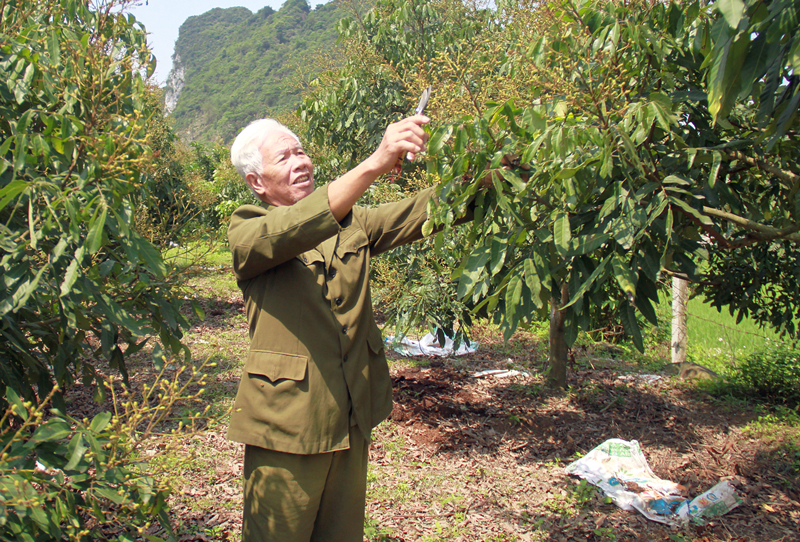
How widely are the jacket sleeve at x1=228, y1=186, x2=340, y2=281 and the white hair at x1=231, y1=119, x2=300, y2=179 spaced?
0.77ft

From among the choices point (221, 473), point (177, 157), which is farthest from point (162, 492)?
point (177, 157)

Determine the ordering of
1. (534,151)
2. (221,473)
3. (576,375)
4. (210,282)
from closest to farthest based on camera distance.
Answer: (534,151) → (221,473) → (576,375) → (210,282)

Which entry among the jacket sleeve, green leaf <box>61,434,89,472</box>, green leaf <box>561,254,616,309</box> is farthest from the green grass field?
green leaf <box>61,434,89,472</box>

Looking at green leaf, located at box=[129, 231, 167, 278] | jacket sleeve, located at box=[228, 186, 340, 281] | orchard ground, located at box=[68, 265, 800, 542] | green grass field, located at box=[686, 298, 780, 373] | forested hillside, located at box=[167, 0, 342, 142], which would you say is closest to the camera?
jacket sleeve, located at box=[228, 186, 340, 281]

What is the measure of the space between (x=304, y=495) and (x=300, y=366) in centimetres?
34

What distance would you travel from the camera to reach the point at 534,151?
1.52 metres

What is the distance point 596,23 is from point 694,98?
0.48 m

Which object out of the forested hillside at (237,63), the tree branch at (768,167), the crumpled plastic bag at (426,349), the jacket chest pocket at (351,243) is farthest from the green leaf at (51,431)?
the forested hillside at (237,63)

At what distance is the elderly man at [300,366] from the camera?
1.46 meters

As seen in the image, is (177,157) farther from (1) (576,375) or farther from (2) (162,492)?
(2) (162,492)

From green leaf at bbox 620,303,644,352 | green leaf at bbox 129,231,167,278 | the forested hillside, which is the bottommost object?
green leaf at bbox 620,303,644,352

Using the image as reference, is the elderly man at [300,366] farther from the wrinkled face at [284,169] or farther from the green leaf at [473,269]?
the green leaf at [473,269]

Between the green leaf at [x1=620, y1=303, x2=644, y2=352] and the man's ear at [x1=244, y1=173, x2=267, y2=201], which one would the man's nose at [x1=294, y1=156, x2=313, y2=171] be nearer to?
the man's ear at [x1=244, y1=173, x2=267, y2=201]

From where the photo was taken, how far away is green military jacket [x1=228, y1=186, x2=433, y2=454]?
1460 mm
